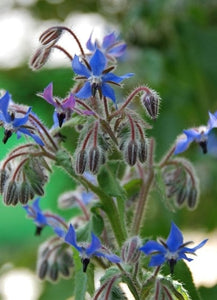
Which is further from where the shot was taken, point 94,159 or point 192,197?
point 192,197

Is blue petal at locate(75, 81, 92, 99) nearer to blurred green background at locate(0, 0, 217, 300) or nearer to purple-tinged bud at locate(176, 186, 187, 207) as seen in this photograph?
purple-tinged bud at locate(176, 186, 187, 207)

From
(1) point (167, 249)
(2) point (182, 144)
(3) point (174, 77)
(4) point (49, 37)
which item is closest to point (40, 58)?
(4) point (49, 37)

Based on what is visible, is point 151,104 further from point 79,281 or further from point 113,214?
point 79,281

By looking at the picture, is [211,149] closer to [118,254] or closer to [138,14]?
[138,14]

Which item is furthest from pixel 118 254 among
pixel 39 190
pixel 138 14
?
pixel 138 14

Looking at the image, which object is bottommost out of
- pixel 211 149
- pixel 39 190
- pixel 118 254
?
pixel 118 254

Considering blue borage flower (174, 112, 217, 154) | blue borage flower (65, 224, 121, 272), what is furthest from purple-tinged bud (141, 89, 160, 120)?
blue borage flower (65, 224, 121, 272)
